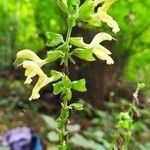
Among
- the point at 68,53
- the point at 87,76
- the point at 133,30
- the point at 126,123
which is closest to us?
the point at 68,53

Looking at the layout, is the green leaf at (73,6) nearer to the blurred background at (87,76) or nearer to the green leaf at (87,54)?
the green leaf at (87,54)

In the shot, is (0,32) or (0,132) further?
(0,32)

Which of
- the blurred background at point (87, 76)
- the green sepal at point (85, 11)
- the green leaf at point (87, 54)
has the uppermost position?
the green sepal at point (85, 11)

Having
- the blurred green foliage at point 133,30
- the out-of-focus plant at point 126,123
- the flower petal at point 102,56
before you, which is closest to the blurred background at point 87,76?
the blurred green foliage at point 133,30

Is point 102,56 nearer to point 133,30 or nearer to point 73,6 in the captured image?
point 73,6

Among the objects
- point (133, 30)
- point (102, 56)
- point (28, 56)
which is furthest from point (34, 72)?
point (133, 30)

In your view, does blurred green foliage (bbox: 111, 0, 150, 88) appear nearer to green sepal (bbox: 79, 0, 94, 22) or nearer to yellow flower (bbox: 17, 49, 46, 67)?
yellow flower (bbox: 17, 49, 46, 67)

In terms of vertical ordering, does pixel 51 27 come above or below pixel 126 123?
above

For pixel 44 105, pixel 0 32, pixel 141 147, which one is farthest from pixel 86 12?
pixel 0 32

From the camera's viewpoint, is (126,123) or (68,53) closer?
(68,53)

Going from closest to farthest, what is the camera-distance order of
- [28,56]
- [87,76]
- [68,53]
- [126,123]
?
[68,53], [126,123], [28,56], [87,76]

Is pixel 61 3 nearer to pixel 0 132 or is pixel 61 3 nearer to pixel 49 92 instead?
pixel 0 132
